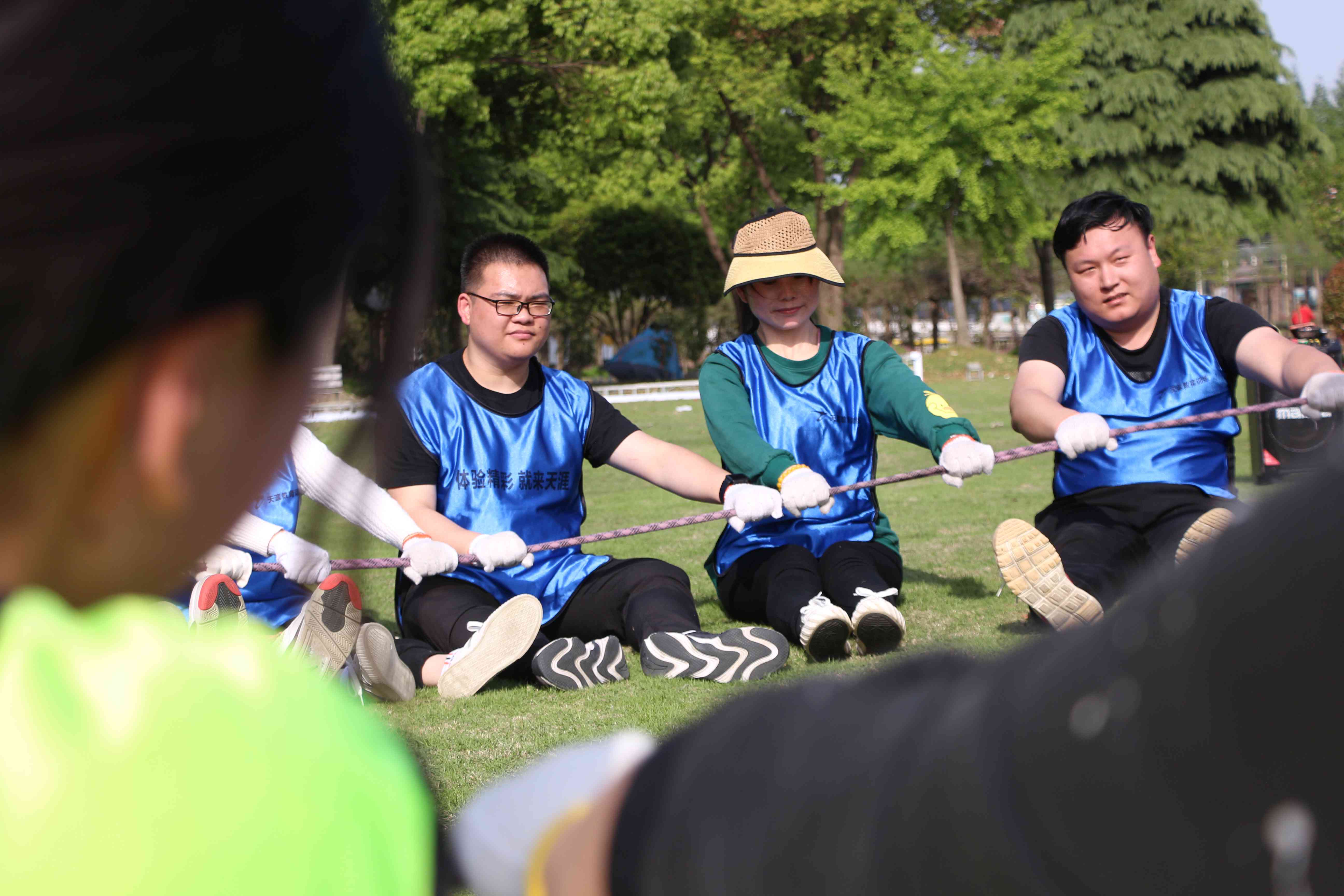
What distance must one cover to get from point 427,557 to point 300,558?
972 millimetres

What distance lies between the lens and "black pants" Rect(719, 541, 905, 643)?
14.7ft

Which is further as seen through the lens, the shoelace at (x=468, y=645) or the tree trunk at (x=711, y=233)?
the tree trunk at (x=711, y=233)

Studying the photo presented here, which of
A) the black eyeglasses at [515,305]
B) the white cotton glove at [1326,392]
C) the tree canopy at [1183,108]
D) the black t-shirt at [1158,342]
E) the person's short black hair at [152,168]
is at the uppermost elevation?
the tree canopy at [1183,108]

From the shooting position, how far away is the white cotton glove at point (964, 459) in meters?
4.42

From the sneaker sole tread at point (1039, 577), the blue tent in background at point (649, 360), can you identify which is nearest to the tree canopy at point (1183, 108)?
the blue tent in background at point (649, 360)

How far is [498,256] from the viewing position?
4609 mm

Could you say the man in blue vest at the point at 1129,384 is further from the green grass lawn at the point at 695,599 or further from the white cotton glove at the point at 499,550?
the white cotton glove at the point at 499,550

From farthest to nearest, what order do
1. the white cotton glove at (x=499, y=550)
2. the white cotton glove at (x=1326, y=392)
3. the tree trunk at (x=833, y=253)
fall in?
the tree trunk at (x=833, y=253), the white cotton glove at (x=499, y=550), the white cotton glove at (x=1326, y=392)

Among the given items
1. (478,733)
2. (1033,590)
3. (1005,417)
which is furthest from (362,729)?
(1005,417)

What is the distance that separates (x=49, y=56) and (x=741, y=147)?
35036 mm

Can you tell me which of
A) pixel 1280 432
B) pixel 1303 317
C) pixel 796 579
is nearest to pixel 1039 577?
pixel 796 579

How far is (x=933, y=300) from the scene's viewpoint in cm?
5297

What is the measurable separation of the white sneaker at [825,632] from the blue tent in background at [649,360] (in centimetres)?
3471

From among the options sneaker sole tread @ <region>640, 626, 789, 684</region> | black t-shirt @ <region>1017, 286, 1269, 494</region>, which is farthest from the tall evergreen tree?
sneaker sole tread @ <region>640, 626, 789, 684</region>
